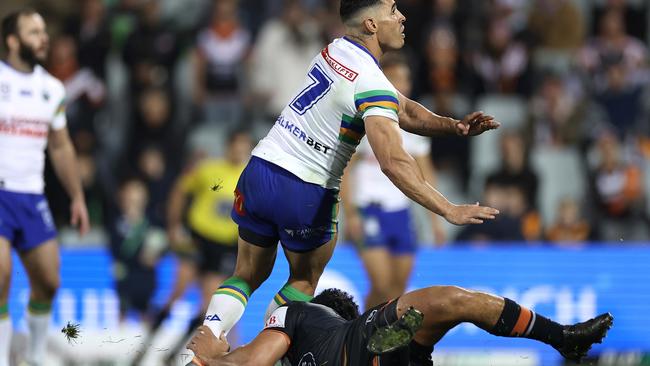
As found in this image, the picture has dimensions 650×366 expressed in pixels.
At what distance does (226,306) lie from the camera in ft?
24.1

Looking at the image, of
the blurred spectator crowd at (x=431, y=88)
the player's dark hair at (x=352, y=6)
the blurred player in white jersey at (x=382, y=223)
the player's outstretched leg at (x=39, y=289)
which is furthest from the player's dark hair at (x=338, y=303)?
the blurred spectator crowd at (x=431, y=88)

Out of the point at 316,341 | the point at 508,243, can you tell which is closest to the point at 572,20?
the point at 508,243

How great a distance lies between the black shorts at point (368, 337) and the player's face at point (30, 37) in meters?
4.06

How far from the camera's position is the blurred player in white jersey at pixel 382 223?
1126 cm

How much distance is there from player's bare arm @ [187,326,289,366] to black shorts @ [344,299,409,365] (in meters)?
0.45

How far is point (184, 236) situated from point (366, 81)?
237 inches

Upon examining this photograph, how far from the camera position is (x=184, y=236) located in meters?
12.6

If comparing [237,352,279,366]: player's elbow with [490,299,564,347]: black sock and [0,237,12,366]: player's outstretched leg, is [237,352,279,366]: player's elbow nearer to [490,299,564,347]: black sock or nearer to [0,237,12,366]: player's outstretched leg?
[490,299,564,347]: black sock

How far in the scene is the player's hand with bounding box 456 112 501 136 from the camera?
734 cm

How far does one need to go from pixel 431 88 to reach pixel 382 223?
430 cm

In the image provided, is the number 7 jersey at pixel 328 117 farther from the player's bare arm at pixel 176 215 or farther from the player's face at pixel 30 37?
the player's bare arm at pixel 176 215

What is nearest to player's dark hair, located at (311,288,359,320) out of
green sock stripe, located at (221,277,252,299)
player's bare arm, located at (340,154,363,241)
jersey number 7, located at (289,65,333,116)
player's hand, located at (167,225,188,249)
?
green sock stripe, located at (221,277,252,299)

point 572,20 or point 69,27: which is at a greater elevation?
point 572,20

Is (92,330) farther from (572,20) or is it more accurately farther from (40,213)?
(572,20)
